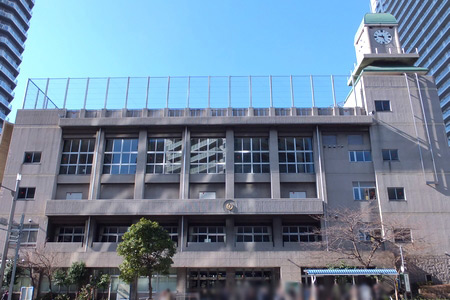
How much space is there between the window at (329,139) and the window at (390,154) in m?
4.50

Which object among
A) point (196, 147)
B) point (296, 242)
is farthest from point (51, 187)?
point (296, 242)

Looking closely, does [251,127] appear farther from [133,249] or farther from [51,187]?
[51,187]

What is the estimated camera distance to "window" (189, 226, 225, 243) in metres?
34.2

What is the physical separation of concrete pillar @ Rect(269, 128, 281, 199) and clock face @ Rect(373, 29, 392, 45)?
1633 centimetres

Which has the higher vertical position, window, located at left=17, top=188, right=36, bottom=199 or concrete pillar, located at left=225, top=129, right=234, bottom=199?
concrete pillar, located at left=225, top=129, right=234, bottom=199

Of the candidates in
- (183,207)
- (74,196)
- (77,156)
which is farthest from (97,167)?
(183,207)

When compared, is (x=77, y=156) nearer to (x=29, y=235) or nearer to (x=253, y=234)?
(x=29, y=235)

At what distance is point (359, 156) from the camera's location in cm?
3575

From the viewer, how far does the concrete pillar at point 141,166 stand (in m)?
34.8

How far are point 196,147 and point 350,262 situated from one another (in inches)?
685

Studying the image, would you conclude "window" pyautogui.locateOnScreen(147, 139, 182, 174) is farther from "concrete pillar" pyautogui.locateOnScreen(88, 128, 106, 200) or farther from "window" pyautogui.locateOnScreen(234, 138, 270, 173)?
"window" pyautogui.locateOnScreen(234, 138, 270, 173)

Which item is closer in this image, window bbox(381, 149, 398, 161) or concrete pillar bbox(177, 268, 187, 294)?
concrete pillar bbox(177, 268, 187, 294)

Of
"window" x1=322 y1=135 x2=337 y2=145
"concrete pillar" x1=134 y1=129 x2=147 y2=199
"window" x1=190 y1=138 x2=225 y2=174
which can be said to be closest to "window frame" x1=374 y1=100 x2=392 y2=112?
"window" x1=322 y1=135 x2=337 y2=145

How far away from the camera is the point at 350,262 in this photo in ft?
101
